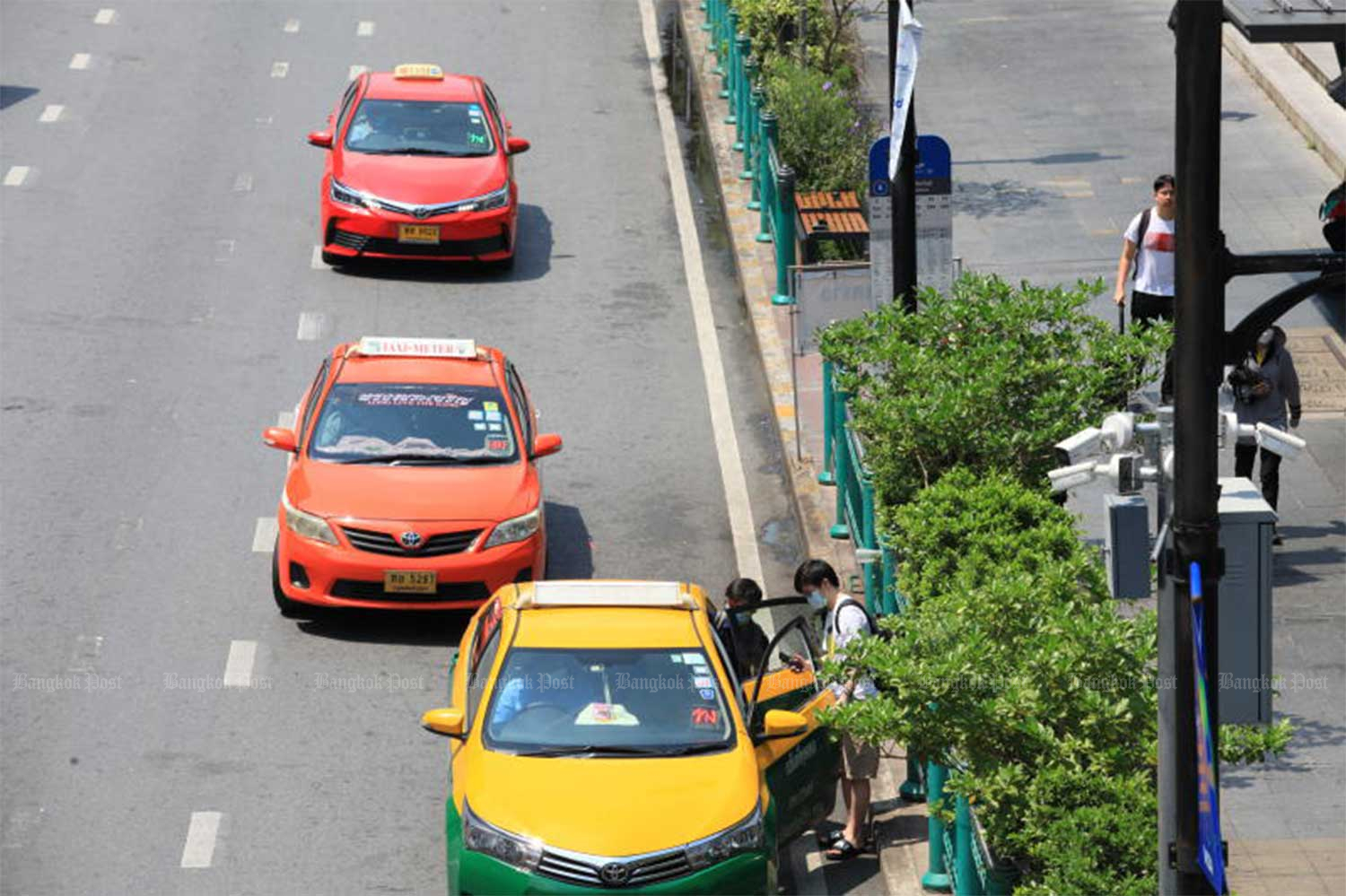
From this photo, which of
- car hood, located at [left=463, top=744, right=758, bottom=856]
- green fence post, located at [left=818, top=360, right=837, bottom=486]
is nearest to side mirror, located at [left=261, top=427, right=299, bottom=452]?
green fence post, located at [left=818, top=360, right=837, bottom=486]

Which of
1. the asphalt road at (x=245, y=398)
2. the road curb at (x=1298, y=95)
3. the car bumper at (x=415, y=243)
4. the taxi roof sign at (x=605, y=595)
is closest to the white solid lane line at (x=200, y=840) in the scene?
the asphalt road at (x=245, y=398)

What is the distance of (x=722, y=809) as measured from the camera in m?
12.1

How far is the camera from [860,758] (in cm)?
1354

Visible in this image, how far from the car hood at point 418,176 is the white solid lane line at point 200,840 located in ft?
35.9

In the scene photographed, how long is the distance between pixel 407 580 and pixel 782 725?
4262 millimetres

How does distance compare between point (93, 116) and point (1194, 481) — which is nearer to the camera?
point (1194, 481)

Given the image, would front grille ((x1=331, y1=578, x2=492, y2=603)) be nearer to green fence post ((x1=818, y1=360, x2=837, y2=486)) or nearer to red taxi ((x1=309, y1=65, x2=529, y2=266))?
green fence post ((x1=818, y1=360, x2=837, y2=486))

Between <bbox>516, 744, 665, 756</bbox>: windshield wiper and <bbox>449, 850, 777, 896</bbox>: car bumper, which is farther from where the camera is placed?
<bbox>516, 744, 665, 756</bbox>: windshield wiper

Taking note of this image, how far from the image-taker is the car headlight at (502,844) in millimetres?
11703

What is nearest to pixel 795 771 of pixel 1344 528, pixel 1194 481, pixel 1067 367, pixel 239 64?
pixel 1067 367

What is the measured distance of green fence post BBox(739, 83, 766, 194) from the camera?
25.7 m

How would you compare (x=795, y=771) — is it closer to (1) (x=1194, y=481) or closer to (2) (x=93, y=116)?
(1) (x=1194, y=481)

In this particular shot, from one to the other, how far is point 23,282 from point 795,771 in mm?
13103

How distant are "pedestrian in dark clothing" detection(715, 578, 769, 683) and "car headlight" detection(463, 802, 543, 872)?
8.37 feet
